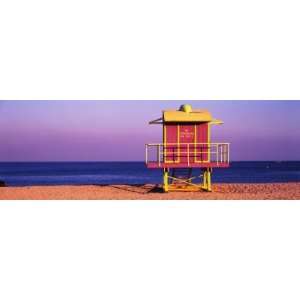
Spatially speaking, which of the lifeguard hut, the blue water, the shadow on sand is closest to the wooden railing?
the lifeguard hut

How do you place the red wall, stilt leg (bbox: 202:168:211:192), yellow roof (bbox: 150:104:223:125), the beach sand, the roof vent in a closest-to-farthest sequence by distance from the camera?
1. the beach sand
2. yellow roof (bbox: 150:104:223:125)
3. the roof vent
4. the red wall
5. stilt leg (bbox: 202:168:211:192)

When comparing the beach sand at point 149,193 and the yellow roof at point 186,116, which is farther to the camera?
the yellow roof at point 186,116

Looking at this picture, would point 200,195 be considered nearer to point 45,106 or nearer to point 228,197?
point 228,197

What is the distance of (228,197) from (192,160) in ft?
5.98

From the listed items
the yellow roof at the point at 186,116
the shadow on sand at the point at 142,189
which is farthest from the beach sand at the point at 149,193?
the yellow roof at the point at 186,116

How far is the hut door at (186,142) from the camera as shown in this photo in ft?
54.8

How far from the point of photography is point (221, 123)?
16.1 meters

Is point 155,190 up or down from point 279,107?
down

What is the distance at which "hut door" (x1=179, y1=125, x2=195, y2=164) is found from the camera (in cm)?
1670

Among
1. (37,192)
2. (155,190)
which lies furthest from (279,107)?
(37,192)

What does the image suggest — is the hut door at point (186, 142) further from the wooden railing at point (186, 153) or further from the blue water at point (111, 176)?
the blue water at point (111, 176)

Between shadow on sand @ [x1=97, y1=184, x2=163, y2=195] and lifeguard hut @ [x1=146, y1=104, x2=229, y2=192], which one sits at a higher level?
lifeguard hut @ [x1=146, y1=104, x2=229, y2=192]

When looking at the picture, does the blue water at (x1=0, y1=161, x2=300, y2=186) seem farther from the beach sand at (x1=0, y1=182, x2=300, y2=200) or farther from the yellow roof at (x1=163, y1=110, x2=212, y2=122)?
the yellow roof at (x1=163, y1=110, x2=212, y2=122)
